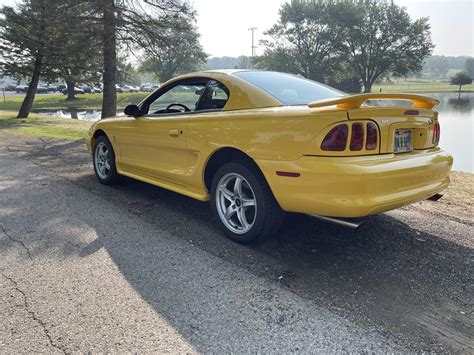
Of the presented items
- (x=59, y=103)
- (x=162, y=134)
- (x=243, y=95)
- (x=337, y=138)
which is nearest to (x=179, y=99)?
(x=162, y=134)

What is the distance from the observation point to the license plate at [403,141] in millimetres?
3132

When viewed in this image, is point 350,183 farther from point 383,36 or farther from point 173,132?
point 383,36

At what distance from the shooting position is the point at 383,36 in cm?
5384

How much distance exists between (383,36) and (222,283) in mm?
58915

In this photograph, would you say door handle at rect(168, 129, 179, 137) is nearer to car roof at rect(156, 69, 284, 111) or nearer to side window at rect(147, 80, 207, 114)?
side window at rect(147, 80, 207, 114)

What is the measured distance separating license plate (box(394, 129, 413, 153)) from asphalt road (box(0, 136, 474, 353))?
0.93 metres

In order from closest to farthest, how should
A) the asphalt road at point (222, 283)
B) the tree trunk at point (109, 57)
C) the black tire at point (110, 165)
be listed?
the asphalt road at point (222, 283)
the black tire at point (110, 165)
the tree trunk at point (109, 57)

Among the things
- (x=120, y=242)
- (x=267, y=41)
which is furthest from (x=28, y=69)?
(x=267, y=41)

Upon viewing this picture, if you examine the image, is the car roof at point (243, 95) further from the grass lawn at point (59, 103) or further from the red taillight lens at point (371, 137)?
the grass lawn at point (59, 103)

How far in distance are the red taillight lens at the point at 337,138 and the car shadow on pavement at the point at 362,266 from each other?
997 mm

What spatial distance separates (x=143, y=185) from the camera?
580 cm

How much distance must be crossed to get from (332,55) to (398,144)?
5791cm

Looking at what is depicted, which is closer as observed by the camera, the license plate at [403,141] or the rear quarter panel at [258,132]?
the rear quarter panel at [258,132]

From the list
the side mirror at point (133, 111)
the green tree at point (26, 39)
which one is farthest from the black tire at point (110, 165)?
the green tree at point (26, 39)
